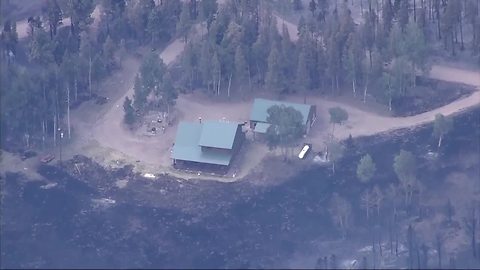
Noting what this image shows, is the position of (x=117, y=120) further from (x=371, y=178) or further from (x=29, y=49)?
(x=371, y=178)

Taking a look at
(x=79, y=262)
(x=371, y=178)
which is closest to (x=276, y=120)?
(x=371, y=178)

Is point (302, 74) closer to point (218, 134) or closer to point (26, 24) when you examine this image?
point (218, 134)

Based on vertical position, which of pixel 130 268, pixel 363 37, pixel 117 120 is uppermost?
pixel 363 37

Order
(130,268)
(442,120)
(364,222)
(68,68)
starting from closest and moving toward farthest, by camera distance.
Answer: (130,268) → (364,222) → (442,120) → (68,68)

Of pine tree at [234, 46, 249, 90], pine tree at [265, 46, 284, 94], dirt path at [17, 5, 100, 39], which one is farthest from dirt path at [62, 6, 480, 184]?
dirt path at [17, 5, 100, 39]

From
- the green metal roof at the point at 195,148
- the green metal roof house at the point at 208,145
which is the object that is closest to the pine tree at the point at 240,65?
the green metal roof house at the point at 208,145

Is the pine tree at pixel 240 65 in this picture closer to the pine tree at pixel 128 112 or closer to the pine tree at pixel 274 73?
the pine tree at pixel 274 73

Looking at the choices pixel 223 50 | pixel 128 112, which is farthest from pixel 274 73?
pixel 128 112
